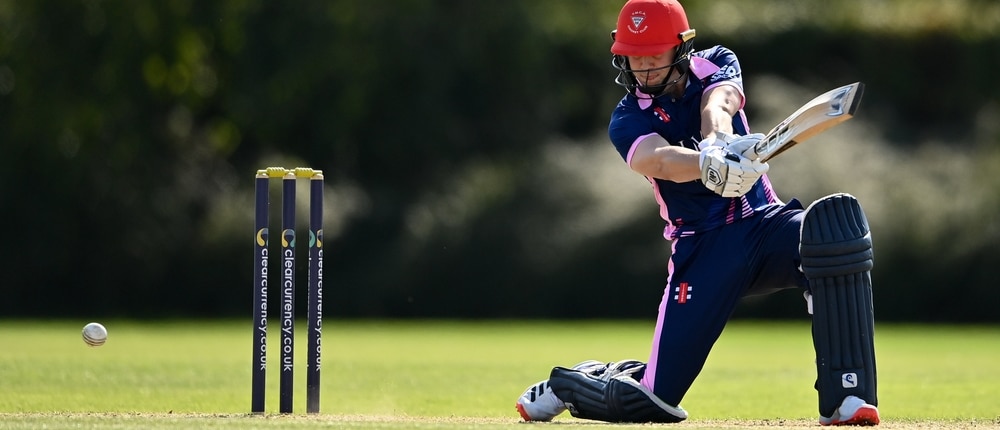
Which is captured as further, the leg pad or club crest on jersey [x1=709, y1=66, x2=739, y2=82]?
club crest on jersey [x1=709, y1=66, x2=739, y2=82]

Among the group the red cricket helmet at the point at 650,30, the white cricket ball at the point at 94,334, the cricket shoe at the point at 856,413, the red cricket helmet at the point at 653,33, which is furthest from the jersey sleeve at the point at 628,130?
the white cricket ball at the point at 94,334

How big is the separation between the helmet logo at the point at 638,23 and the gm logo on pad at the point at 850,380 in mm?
1597

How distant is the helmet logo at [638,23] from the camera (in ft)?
20.0

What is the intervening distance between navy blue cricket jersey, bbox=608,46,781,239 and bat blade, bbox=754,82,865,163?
53 cm

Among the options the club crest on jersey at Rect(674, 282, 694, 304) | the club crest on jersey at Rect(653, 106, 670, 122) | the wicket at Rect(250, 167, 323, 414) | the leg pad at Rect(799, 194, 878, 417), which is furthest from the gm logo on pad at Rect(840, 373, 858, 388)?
the wicket at Rect(250, 167, 323, 414)

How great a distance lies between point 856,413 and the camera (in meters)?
5.52

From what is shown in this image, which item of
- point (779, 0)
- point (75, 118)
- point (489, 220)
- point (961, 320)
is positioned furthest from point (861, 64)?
point (75, 118)

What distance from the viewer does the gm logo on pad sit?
5598 millimetres

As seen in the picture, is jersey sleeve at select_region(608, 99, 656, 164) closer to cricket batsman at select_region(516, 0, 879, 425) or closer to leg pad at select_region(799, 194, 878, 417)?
cricket batsman at select_region(516, 0, 879, 425)

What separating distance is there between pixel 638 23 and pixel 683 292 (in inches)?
43.4

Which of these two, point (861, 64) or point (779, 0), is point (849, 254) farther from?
point (779, 0)

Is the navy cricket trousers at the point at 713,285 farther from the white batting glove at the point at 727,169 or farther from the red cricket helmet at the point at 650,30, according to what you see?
the red cricket helmet at the point at 650,30

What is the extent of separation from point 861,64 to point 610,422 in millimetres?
15123

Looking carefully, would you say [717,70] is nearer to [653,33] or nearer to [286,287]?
[653,33]
